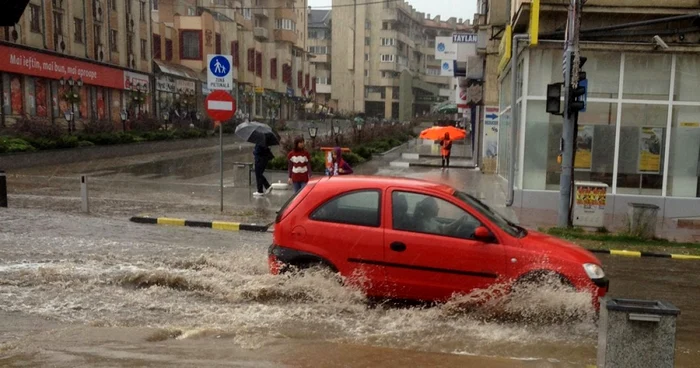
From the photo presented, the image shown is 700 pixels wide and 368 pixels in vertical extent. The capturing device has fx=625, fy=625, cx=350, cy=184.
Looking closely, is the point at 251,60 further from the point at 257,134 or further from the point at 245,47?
the point at 257,134

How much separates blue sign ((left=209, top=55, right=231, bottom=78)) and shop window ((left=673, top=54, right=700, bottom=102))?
11426 millimetres

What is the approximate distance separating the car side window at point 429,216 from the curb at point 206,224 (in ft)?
20.0

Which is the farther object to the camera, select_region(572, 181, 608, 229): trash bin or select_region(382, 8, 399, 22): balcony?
select_region(382, 8, 399, 22): balcony

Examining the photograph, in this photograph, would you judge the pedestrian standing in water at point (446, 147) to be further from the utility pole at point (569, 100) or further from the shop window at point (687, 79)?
the utility pole at point (569, 100)

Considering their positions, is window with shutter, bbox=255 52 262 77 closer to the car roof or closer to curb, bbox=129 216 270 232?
curb, bbox=129 216 270 232

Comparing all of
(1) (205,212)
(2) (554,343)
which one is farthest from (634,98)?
(2) (554,343)

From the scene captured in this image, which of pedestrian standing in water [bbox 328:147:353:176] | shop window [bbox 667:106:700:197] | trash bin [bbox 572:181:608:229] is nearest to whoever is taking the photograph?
trash bin [bbox 572:181:608:229]

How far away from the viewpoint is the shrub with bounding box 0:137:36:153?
24031 millimetres

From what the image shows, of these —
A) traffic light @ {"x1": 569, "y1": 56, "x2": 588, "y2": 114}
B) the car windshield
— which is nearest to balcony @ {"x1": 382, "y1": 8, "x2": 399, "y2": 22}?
traffic light @ {"x1": 569, "y1": 56, "x2": 588, "y2": 114}

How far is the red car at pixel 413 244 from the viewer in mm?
6566

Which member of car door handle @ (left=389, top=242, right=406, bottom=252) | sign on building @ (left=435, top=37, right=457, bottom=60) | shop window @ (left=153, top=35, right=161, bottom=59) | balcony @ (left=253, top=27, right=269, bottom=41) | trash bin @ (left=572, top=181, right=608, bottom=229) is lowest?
trash bin @ (left=572, top=181, right=608, bottom=229)

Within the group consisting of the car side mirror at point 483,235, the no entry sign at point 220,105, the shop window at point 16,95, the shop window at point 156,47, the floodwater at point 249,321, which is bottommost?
the floodwater at point 249,321

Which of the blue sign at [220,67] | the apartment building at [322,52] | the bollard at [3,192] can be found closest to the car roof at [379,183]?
the blue sign at [220,67]

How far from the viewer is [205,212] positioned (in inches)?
558
